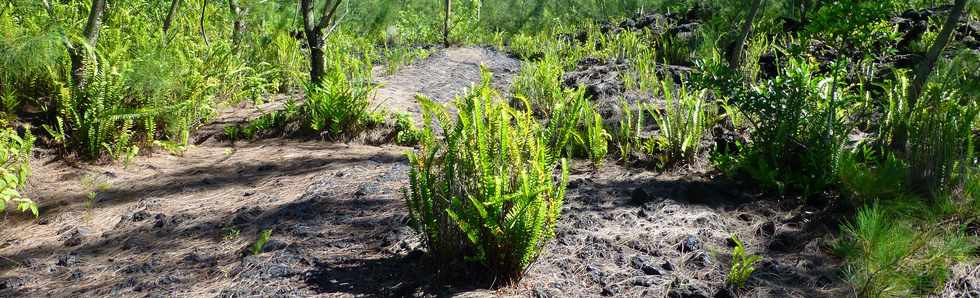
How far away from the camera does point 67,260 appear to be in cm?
285

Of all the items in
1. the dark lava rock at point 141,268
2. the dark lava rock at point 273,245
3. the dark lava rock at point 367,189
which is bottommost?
the dark lava rock at point 141,268

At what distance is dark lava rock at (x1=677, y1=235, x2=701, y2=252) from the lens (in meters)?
2.79

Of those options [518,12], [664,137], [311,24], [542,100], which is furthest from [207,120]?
[518,12]

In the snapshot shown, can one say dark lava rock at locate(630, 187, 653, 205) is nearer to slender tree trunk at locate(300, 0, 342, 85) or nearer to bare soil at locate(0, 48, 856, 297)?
bare soil at locate(0, 48, 856, 297)

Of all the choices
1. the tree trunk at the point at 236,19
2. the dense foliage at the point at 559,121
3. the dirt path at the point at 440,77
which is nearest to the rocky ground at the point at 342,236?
the dense foliage at the point at 559,121

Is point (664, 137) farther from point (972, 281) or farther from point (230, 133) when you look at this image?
point (230, 133)

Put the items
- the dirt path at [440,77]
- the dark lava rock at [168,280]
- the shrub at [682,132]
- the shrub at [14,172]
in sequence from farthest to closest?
1. the dirt path at [440,77]
2. the shrub at [682,132]
3. the shrub at [14,172]
4. the dark lava rock at [168,280]

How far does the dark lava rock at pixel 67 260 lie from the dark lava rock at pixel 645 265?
2.20 metres

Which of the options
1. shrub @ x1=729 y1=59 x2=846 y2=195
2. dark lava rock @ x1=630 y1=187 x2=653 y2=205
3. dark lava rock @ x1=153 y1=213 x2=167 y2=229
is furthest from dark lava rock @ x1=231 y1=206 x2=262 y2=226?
shrub @ x1=729 y1=59 x2=846 y2=195

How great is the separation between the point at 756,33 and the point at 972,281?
5.82 m

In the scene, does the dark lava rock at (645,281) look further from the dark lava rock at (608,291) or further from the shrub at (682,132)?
the shrub at (682,132)

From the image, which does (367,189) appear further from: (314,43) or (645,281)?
(314,43)

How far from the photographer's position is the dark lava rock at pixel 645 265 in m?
2.61

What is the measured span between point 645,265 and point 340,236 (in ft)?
3.96
